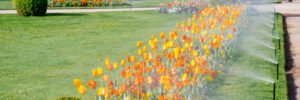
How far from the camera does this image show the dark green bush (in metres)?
16.6

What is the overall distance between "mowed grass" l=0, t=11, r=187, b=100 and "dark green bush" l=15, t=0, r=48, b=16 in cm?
43

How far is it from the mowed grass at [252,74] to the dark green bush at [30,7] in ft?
32.4

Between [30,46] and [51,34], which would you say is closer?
[30,46]

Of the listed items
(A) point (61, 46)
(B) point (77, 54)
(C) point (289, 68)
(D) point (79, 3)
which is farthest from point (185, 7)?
(C) point (289, 68)

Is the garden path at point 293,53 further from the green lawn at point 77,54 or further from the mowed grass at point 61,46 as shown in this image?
the mowed grass at point 61,46

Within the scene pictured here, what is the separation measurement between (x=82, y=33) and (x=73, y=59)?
3852mm

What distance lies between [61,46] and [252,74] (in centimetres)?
513

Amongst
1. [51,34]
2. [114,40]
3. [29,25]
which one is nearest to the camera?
[114,40]

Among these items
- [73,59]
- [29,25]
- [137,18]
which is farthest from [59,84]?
Result: [137,18]

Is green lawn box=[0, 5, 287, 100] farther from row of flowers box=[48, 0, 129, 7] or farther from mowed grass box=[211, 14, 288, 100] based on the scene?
row of flowers box=[48, 0, 129, 7]

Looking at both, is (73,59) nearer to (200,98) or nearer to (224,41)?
(224,41)

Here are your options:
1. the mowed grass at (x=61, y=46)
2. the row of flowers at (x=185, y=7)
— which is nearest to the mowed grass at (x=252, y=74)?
the mowed grass at (x=61, y=46)

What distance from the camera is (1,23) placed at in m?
14.4

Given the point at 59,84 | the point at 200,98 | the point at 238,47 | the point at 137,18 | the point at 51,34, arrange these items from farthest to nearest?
the point at 137,18
the point at 51,34
the point at 238,47
the point at 59,84
the point at 200,98
